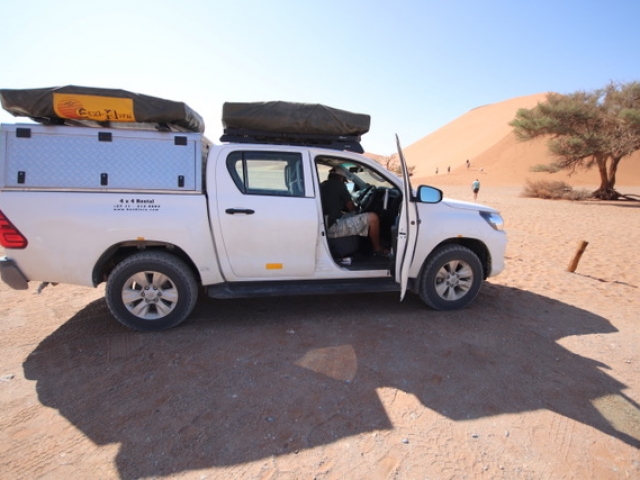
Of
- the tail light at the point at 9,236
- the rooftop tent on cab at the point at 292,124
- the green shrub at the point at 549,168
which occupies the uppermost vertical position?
the green shrub at the point at 549,168

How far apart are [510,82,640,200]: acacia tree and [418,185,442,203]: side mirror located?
74.3ft

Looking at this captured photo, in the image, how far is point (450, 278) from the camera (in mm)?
4641

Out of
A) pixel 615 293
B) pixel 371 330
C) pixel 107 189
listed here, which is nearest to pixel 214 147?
pixel 107 189

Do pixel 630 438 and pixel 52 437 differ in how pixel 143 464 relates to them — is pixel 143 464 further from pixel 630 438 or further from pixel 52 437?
pixel 630 438

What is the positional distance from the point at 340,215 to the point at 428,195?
1.09m

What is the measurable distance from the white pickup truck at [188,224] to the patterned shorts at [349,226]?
119mm

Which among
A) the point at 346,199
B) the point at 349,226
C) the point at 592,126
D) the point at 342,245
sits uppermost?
the point at 592,126

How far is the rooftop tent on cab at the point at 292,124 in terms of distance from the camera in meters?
3.93

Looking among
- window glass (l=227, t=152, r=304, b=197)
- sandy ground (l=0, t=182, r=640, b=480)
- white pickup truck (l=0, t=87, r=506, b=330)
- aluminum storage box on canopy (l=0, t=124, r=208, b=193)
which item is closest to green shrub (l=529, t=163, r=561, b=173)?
sandy ground (l=0, t=182, r=640, b=480)

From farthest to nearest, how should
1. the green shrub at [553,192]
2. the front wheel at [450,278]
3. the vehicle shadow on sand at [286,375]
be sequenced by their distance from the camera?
1. the green shrub at [553,192]
2. the front wheel at [450,278]
3. the vehicle shadow on sand at [286,375]

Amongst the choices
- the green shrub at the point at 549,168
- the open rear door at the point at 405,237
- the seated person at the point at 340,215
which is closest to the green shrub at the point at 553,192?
the green shrub at the point at 549,168

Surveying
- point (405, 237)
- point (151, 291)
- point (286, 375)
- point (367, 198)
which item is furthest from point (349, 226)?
point (151, 291)

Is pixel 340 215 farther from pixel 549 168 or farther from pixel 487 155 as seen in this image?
pixel 487 155

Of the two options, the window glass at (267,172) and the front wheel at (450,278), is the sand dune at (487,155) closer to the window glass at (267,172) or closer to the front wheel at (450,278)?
the front wheel at (450,278)
